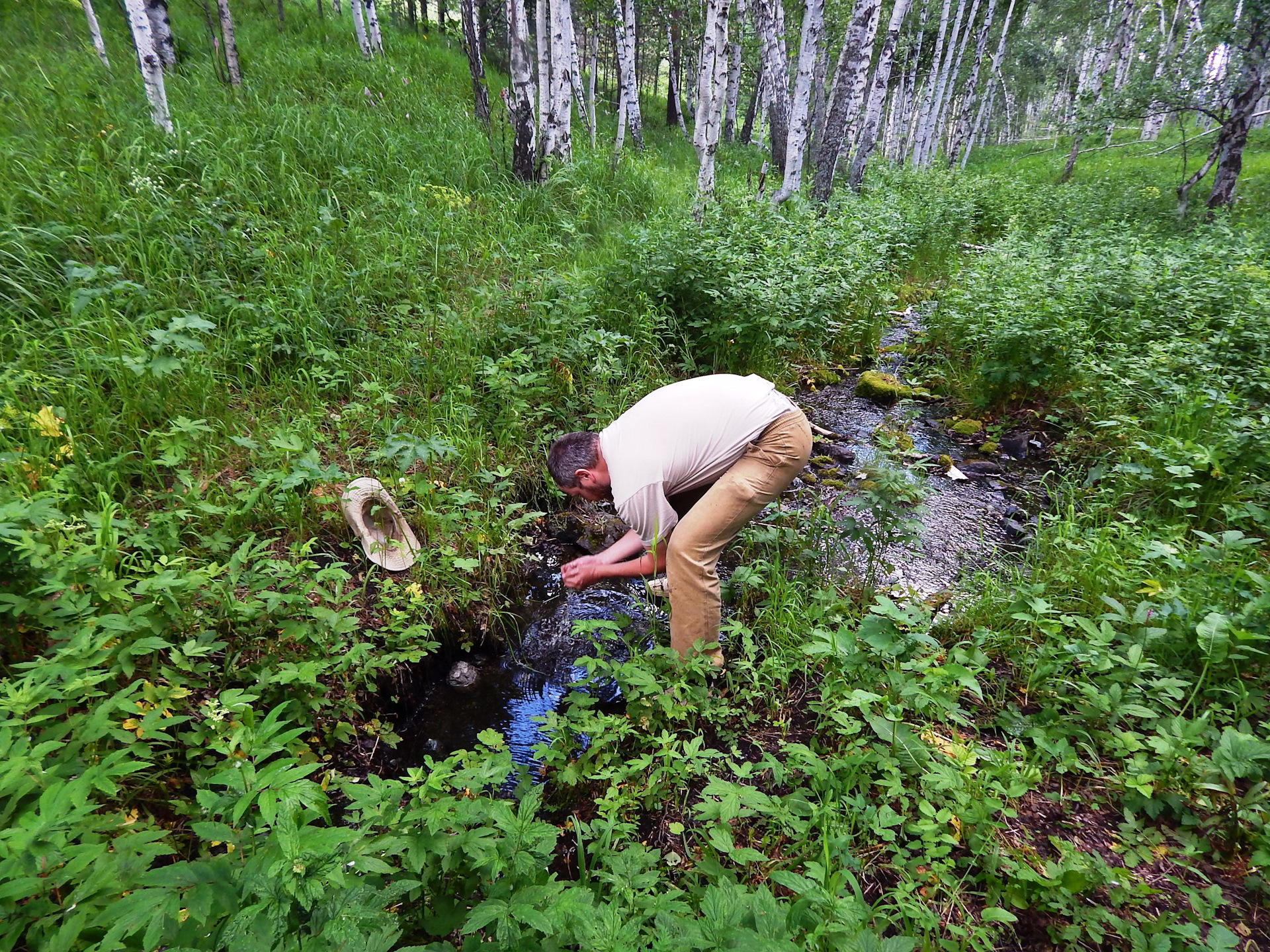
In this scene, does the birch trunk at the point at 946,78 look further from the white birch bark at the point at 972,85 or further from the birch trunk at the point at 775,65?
the birch trunk at the point at 775,65

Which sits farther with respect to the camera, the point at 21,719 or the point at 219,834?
the point at 21,719

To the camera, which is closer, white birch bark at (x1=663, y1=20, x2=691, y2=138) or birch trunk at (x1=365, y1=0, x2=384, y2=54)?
birch trunk at (x1=365, y1=0, x2=384, y2=54)

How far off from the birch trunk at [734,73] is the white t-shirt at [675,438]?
1321 centimetres

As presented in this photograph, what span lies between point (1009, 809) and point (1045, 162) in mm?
26817

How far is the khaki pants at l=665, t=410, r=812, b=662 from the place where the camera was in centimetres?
279

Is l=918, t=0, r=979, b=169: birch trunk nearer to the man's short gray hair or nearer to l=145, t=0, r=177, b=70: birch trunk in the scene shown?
l=145, t=0, r=177, b=70: birch trunk

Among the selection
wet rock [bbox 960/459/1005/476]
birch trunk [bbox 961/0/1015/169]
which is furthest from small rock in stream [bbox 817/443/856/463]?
birch trunk [bbox 961/0/1015/169]

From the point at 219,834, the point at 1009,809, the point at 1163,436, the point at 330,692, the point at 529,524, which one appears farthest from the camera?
the point at 529,524

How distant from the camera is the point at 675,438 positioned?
2.83 m

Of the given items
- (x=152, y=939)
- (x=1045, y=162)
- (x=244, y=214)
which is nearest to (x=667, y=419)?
(x=152, y=939)

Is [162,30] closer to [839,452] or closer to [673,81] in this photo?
[839,452]

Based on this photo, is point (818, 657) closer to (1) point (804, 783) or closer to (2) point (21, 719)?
(1) point (804, 783)

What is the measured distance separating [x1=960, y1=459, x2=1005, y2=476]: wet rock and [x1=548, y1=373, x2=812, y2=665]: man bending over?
2.58 m

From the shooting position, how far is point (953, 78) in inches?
852
